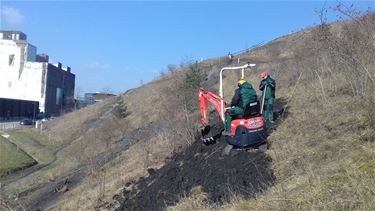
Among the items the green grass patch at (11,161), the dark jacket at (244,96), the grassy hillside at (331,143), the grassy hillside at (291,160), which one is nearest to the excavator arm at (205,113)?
the grassy hillside at (291,160)

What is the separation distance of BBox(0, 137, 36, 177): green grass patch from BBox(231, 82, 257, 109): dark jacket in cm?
3316

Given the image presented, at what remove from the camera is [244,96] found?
40.1 feet

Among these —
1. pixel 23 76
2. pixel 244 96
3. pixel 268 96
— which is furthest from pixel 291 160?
pixel 23 76

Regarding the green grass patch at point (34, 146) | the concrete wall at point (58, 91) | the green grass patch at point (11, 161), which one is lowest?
the green grass patch at point (34, 146)

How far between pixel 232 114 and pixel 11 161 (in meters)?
38.3

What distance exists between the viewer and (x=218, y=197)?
987 cm

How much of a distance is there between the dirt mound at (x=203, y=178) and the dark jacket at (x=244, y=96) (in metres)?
1.19

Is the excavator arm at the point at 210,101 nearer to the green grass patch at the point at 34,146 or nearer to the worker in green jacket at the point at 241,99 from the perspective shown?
the worker in green jacket at the point at 241,99

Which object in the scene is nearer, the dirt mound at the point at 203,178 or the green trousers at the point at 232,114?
the dirt mound at the point at 203,178

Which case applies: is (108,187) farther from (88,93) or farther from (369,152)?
(88,93)

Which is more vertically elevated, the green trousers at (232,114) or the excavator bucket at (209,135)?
the green trousers at (232,114)

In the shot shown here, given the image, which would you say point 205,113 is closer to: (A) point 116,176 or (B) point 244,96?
(B) point 244,96

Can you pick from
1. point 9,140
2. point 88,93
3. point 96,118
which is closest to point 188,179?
point 9,140

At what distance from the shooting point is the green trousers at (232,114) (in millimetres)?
12328
